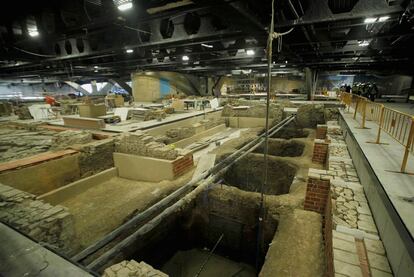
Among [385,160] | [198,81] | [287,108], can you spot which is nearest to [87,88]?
[198,81]

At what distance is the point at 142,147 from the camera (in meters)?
7.05

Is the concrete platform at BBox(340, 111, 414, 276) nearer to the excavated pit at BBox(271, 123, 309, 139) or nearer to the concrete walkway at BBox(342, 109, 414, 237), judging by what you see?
the concrete walkway at BBox(342, 109, 414, 237)

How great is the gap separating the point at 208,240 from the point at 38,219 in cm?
483

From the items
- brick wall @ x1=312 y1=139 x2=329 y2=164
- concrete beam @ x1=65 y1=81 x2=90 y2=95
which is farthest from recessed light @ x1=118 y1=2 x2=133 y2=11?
concrete beam @ x1=65 y1=81 x2=90 y2=95

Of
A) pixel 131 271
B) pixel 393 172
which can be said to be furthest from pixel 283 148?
pixel 131 271

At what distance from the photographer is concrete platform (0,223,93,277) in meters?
1.63

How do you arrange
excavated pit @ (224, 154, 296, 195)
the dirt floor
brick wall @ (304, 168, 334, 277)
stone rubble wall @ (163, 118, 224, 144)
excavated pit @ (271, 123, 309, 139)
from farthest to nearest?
excavated pit @ (271, 123, 309, 139) < stone rubble wall @ (163, 118, 224, 144) < excavated pit @ (224, 154, 296, 195) < the dirt floor < brick wall @ (304, 168, 334, 277)

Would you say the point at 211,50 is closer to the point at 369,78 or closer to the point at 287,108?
the point at 287,108

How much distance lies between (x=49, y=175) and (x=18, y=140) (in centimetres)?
401

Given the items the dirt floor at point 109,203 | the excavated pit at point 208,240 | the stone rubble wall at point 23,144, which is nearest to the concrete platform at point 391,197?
the excavated pit at point 208,240

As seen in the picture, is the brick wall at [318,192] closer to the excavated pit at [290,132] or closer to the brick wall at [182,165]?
the brick wall at [182,165]

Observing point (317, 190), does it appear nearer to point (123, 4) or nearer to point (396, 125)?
point (396, 125)

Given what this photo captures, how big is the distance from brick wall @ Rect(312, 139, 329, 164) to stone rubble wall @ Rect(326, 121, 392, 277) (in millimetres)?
2337

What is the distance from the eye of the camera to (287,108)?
1456cm
